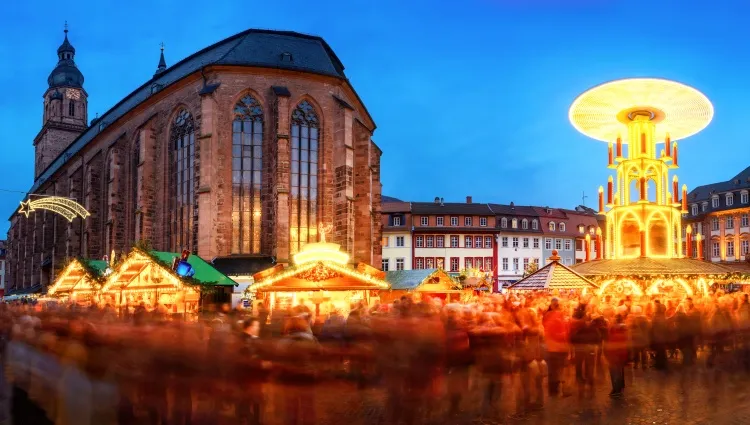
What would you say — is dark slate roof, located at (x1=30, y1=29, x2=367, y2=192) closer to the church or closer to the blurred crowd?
the church

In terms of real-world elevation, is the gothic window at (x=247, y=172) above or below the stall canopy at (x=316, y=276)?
above

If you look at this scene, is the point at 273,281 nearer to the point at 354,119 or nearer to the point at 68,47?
the point at 354,119

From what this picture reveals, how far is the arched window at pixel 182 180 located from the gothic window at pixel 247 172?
267cm

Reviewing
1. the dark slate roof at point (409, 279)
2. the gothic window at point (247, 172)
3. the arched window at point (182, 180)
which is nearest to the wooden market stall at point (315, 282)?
the dark slate roof at point (409, 279)

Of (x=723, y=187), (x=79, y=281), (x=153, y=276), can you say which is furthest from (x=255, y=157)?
(x=723, y=187)

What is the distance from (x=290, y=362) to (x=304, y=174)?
28.2 meters

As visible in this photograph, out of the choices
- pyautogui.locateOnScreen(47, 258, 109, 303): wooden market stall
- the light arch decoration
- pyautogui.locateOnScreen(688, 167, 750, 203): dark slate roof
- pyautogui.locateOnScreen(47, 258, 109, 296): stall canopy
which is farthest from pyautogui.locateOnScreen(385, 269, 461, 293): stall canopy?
pyautogui.locateOnScreen(688, 167, 750, 203): dark slate roof

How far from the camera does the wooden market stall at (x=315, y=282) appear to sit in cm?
2078

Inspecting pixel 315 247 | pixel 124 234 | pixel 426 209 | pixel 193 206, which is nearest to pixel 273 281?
pixel 315 247

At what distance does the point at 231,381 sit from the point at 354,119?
3065 cm

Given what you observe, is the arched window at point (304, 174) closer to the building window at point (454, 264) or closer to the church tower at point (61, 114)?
the building window at point (454, 264)

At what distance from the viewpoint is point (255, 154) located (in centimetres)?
3494

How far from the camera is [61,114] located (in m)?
78.2

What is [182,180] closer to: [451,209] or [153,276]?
[153,276]
